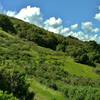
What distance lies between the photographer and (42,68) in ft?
390

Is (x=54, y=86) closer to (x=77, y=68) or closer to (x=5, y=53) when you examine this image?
(x=5, y=53)

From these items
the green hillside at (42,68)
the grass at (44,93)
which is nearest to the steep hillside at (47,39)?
the green hillside at (42,68)

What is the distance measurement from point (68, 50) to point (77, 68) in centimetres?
4593

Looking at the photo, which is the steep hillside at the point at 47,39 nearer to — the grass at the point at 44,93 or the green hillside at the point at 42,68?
the green hillside at the point at 42,68

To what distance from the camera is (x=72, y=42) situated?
652 ft

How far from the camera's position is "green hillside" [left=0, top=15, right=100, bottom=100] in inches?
2283

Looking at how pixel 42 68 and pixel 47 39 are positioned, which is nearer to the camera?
pixel 42 68

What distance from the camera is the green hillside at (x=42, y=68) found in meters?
58.0

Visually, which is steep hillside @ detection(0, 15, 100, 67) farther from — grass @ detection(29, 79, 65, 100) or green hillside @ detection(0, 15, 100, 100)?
grass @ detection(29, 79, 65, 100)

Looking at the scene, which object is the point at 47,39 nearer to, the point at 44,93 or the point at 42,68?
the point at 42,68

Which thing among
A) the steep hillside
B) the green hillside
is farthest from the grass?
the steep hillside

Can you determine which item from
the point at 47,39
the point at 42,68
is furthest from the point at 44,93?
the point at 47,39

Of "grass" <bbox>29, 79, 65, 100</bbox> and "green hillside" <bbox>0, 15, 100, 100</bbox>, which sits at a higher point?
"green hillside" <bbox>0, 15, 100, 100</bbox>

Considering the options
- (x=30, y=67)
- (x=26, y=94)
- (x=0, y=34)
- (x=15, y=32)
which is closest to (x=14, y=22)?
(x=15, y=32)
